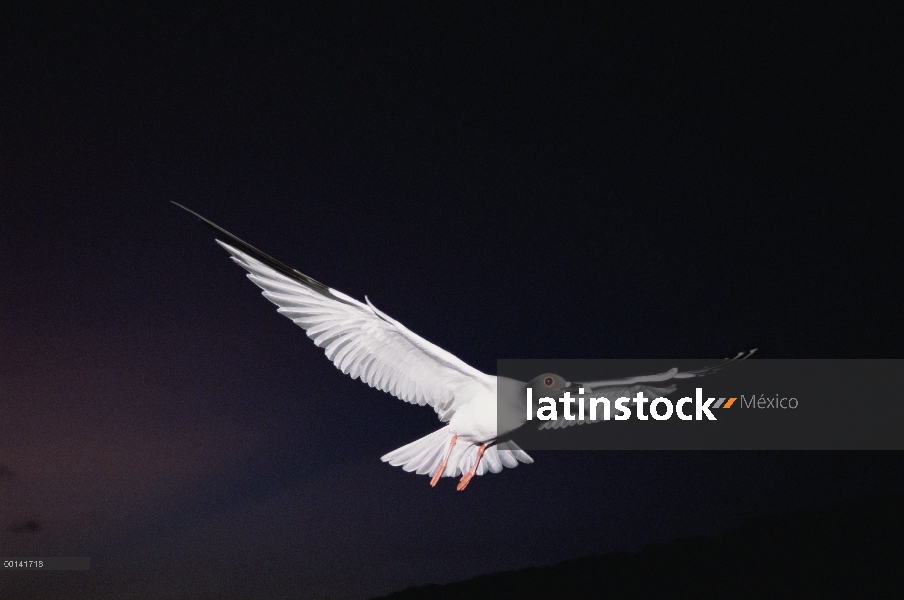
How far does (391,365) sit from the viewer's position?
331 cm

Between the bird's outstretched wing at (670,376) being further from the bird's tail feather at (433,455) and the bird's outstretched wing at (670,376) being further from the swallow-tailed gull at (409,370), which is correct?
the bird's tail feather at (433,455)

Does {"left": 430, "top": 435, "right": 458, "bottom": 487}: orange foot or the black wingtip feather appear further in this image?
{"left": 430, "top": 435, "right": 458, "bottom": 487}: orange foot

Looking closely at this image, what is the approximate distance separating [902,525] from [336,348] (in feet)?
28.9

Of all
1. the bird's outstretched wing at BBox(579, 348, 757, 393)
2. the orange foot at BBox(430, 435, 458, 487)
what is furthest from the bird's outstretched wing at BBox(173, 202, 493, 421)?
the bird's outstretched wing at BBox(579, 348, 757, 393)

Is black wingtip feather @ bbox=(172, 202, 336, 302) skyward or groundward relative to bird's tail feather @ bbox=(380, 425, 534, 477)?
skyward

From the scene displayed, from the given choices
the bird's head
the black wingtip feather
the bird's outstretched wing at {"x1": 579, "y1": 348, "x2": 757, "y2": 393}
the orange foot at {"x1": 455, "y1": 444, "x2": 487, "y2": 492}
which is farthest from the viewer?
the orange foot at {"x1": 455, "y1": 444, "x2": 487, "y2": 492}

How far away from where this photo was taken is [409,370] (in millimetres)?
3322

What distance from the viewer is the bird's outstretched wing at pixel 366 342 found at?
2934 millimetres

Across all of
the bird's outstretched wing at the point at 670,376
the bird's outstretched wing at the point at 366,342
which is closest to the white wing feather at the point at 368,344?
the bird's outstretched wing at the point at 366,342

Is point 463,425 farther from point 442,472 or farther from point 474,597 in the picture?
point 474,597

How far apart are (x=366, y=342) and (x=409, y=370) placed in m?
0.33

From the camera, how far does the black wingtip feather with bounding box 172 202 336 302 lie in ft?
8.49

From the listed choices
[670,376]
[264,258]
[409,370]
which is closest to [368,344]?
[409,370]

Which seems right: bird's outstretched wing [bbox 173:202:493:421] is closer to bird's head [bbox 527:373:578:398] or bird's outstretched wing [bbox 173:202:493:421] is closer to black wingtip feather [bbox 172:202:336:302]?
black wingtip feather [bbox 172:202:336:302]
